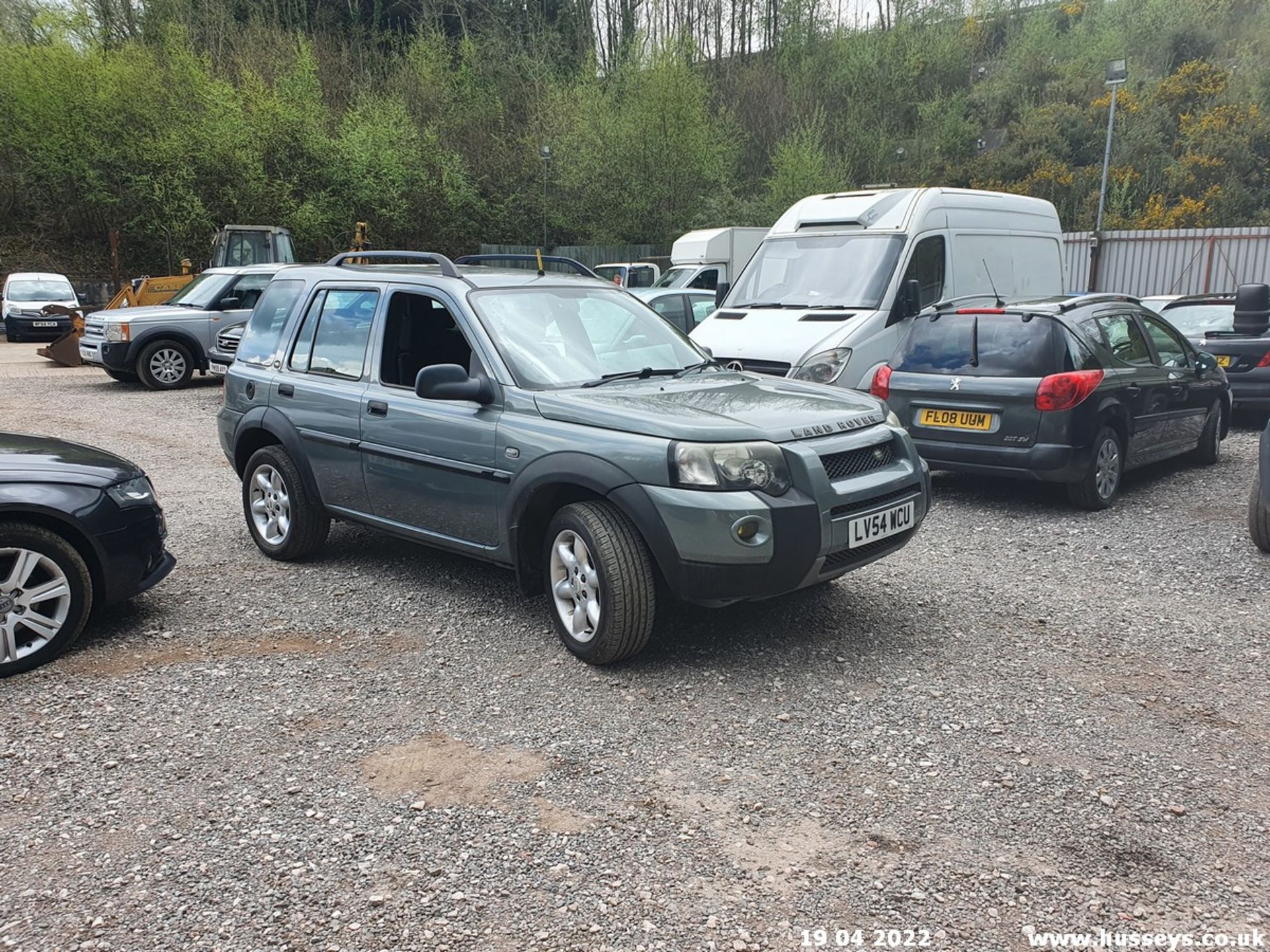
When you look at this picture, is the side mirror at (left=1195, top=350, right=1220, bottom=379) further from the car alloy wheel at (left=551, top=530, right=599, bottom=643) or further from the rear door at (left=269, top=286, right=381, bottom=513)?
the rear door at (left=269, top=286, right=381, bottom=513)

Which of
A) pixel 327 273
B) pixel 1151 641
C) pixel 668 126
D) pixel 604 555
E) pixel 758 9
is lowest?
pixel 1151 641

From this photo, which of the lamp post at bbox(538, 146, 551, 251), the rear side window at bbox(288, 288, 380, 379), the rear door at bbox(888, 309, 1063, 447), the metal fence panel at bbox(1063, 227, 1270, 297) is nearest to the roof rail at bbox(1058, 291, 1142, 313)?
the rear door at bbox(888, 309, 1063, 447)

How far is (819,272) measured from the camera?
948 centimetres

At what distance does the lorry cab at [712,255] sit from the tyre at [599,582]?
16.8 metres

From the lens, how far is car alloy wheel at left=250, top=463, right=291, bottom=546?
19.3ft

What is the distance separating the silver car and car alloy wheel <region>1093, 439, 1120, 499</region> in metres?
12.1

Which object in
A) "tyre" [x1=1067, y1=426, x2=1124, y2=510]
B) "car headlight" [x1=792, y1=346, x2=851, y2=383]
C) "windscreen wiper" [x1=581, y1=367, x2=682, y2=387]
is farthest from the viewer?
"car headlight" [x1=792, y1=346, x2=851, y2=383]

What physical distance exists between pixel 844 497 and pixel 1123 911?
6.36 feet

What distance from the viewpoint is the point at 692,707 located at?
3998 millimetres

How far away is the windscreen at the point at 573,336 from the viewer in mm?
4832

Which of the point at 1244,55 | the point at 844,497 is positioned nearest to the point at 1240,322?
the point at 844,497

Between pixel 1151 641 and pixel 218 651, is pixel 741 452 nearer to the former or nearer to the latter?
pixel 1151 641

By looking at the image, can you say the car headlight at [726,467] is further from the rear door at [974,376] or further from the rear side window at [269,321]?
the rear door at [974,376]

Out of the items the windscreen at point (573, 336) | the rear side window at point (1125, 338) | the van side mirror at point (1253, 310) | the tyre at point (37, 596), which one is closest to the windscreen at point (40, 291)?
the tyre at point (37, 596)
